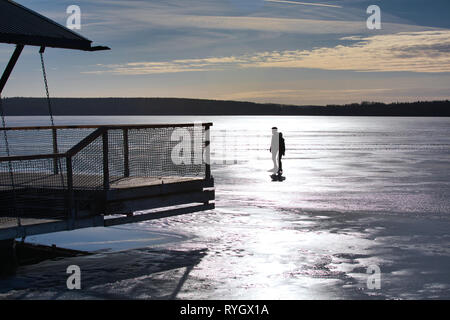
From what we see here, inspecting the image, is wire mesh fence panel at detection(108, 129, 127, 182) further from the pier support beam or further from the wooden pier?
the pier support beam

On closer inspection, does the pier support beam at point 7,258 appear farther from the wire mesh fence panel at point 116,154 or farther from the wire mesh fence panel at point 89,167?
the wire mesh fence panel at point 116,154

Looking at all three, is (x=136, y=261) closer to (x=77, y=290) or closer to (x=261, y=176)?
(x=77, y=290)

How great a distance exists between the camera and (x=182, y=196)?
12234 mm

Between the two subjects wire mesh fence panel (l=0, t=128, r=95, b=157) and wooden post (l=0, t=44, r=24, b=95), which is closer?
wooden post (l=0, t=44, r=24, b=95)

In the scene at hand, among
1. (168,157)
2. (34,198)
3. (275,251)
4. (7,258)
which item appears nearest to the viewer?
(7,258)

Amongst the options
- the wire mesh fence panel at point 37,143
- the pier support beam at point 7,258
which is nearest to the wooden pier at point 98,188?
the pier support beam at point 7,258

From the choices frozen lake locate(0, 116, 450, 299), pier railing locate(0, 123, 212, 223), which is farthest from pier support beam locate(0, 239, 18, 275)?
pier railing locate(0, 123, 212, 223)

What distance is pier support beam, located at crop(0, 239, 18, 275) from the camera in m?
9.38

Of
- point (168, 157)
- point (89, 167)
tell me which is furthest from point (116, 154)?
point (168, 157)

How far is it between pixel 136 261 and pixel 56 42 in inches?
174

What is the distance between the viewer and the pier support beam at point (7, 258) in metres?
9.38

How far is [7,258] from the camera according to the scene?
30.9 ft

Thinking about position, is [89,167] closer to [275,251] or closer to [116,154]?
[116,154]

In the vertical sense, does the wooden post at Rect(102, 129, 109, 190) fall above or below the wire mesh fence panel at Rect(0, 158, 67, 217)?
above
